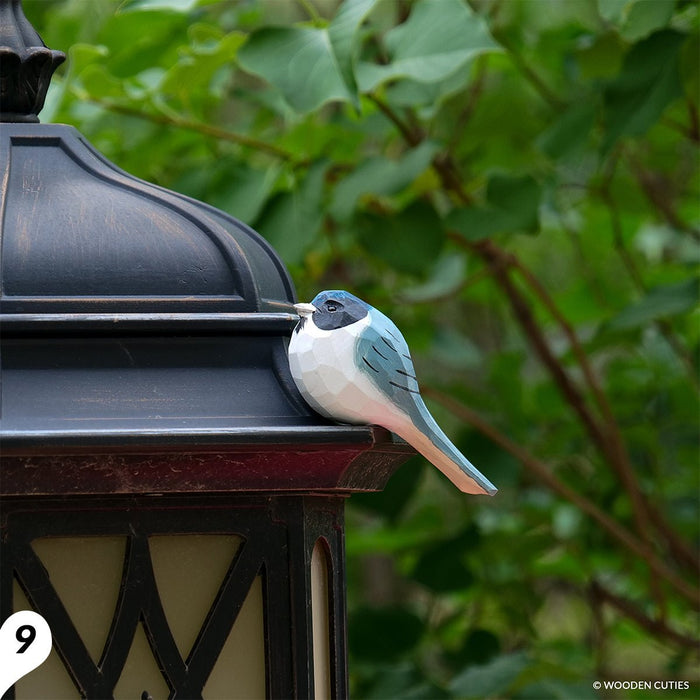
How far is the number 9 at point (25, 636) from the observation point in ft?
2.48

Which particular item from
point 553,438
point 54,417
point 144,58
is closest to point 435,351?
point 553,438

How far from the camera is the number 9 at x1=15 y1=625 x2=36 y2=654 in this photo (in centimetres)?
76

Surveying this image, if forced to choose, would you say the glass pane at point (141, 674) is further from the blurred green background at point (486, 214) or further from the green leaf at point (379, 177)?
the green leaf at point (379, 177)

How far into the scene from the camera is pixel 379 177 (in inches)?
65.2

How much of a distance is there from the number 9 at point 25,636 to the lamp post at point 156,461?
0.07ft

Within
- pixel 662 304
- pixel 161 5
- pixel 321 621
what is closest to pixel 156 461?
pixel 321 621

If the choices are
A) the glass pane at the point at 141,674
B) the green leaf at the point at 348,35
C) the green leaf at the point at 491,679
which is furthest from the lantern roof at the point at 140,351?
the green leaf at the point at 491,679

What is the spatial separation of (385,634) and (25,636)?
1.33 m

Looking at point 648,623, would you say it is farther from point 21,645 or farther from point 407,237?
point 21,645

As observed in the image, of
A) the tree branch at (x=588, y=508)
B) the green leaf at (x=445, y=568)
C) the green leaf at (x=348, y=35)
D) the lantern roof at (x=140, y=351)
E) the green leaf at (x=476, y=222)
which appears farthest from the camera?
the green leaf at (x=445, y=568)

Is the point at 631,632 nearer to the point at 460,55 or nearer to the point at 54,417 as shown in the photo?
the point at 460,55

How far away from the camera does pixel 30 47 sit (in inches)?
36.7

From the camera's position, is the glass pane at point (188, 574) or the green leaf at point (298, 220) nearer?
the glass pane at point (188, 574)

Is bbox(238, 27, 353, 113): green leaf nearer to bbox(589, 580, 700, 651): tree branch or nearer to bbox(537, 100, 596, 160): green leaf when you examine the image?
bbox(537, 100, 596, 160): green leaf
